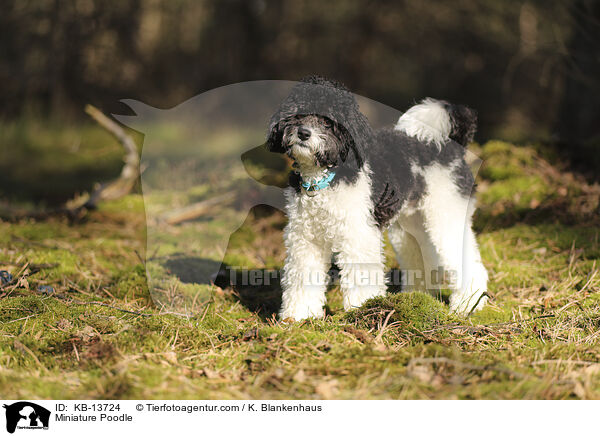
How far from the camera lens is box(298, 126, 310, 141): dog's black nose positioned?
387 cm

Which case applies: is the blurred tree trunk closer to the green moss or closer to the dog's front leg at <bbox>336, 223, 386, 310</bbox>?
the dog's front leg at <bbox>336, 223, 386, 310</bbox>

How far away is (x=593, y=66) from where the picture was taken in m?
9.96

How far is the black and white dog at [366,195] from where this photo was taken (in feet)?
13.3

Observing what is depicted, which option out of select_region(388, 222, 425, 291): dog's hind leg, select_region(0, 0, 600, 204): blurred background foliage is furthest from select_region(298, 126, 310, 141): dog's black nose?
select_region(0, 0, 600, 204): blurred background foliage

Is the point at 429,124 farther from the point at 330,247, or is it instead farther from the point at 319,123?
the point at 330,247

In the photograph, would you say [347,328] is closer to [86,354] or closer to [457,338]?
[457,338]

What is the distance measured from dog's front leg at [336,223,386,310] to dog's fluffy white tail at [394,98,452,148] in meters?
1.20

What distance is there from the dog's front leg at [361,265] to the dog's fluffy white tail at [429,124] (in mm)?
1198

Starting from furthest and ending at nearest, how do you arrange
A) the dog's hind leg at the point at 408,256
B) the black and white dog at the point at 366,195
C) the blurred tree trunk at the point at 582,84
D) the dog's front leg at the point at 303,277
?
the blurred tree trunk at the point at 582,84 < the dog's hind leg at the point at 408,256 < the dog's front leg at the point at 303,277 < the black and white dog at the point at 366,195

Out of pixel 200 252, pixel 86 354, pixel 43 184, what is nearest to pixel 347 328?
pixel 86 354

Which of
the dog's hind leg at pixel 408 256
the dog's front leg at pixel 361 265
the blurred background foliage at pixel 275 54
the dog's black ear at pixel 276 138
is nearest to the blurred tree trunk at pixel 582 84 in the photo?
the blurred background foliage at pixel 275 54
